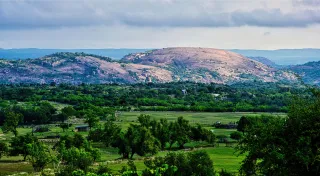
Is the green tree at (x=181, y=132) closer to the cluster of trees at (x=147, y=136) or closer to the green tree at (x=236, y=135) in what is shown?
the cluster of trees at (x=147, y=136)

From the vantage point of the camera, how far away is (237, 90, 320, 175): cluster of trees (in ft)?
111

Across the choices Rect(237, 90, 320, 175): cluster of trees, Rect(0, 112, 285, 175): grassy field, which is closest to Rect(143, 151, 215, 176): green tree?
Rect(0, 112, 285, 175): grassy field

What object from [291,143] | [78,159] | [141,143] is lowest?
[141,143]

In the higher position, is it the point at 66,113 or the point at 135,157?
the point at 135,157

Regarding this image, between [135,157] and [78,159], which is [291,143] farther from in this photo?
[135,157]

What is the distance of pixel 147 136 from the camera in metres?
91.2

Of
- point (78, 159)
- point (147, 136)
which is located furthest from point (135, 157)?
point (78, 159)

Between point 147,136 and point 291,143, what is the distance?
188 ft

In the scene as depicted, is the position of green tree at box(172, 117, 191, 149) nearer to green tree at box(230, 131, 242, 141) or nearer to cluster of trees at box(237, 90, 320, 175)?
green tree at box(230, 131, 242, 141)

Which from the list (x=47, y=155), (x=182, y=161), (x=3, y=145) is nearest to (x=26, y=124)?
(x=3, y=145)

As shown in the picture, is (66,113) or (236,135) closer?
(236,135)

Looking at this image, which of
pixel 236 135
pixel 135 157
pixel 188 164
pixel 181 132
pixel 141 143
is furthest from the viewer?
pixel 236 135

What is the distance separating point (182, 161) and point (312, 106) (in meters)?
19.9

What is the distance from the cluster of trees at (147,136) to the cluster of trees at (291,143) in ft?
172
